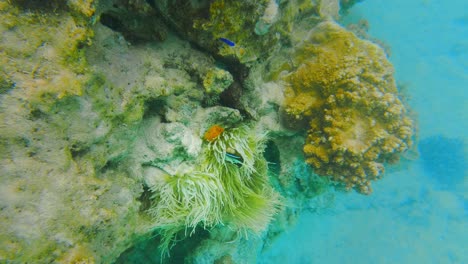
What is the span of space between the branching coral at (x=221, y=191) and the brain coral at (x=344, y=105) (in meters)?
0.77

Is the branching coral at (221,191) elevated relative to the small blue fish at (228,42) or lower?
lower

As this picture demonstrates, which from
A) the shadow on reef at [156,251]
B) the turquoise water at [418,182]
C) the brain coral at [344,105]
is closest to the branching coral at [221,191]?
the shadow on reef at [156,251]

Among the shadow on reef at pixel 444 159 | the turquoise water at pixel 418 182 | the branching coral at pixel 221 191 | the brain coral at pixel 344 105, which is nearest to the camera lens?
the branching coral at pixel 221 191

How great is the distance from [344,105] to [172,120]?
201cm

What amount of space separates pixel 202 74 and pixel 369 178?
8.37 ft

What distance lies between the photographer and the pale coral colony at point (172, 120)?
4.88 ft

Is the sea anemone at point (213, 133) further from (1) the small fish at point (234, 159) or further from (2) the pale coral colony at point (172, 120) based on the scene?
(1) the small fish at point (234, 159)

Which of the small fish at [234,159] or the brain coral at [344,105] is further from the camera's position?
the brain coral at [344,105]

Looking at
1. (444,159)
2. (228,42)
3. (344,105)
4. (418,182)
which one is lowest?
(228,42)

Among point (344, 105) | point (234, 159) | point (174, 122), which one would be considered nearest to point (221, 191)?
point (234, 159)

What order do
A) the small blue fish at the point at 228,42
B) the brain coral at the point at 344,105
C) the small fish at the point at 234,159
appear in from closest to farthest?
the small blue fish at the point at 228,42, the small fish at the point at 234,159, the brain coral at the point at 344,105

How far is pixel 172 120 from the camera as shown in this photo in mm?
2455

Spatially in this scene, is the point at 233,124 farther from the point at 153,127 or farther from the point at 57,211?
the point at 57,211

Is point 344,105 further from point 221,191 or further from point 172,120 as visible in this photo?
point 172,120
